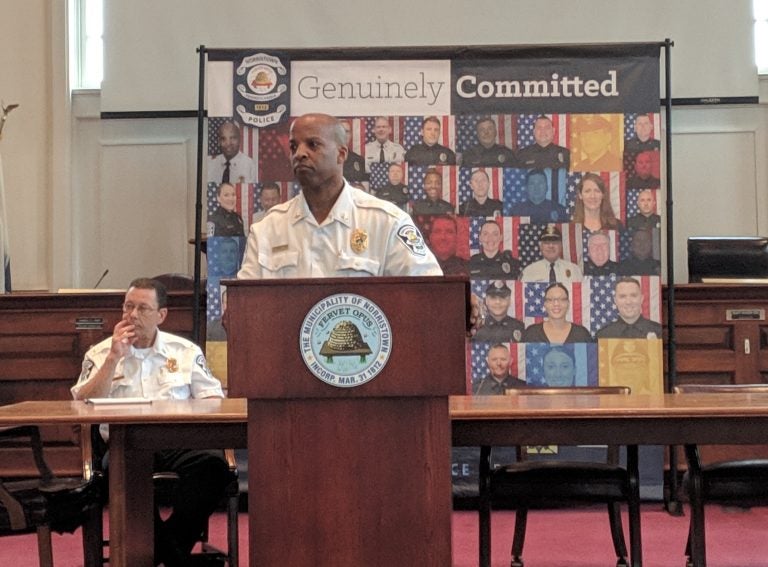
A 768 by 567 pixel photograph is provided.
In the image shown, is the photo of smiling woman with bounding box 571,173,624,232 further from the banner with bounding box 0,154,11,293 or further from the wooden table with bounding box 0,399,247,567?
the banner with bounding box 0,154,11,293

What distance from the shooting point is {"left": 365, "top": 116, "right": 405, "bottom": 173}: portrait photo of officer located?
17.6 feet

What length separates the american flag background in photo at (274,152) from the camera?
534 cm

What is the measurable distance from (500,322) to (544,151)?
0.92 m

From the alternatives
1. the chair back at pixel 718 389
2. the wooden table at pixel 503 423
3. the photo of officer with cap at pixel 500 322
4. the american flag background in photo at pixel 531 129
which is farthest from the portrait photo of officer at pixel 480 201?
the wooden table at pixel 503 423

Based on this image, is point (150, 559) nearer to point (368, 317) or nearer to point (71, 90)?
point (368, 317)

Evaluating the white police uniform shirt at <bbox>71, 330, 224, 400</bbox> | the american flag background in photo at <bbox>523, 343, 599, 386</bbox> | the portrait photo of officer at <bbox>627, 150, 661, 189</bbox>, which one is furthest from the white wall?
the white police uniform shirt at <bbox>71, 330, 224, 400</bbox>

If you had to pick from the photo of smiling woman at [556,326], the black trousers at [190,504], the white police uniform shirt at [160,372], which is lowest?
the black trousers at [190,504]

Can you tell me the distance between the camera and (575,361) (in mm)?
5270

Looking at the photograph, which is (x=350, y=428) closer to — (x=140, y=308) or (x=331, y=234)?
(x=331, y=234)

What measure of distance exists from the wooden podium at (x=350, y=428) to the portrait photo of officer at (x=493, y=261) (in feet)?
10.8

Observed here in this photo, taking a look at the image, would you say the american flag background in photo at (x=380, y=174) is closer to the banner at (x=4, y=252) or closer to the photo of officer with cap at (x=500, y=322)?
the photo of officer with cap at (x=500, y=322)

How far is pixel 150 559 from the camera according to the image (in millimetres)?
3295

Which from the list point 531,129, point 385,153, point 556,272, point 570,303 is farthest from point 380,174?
point 570,303

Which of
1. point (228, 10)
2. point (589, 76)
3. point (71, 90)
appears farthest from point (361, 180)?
point (71, 90)
